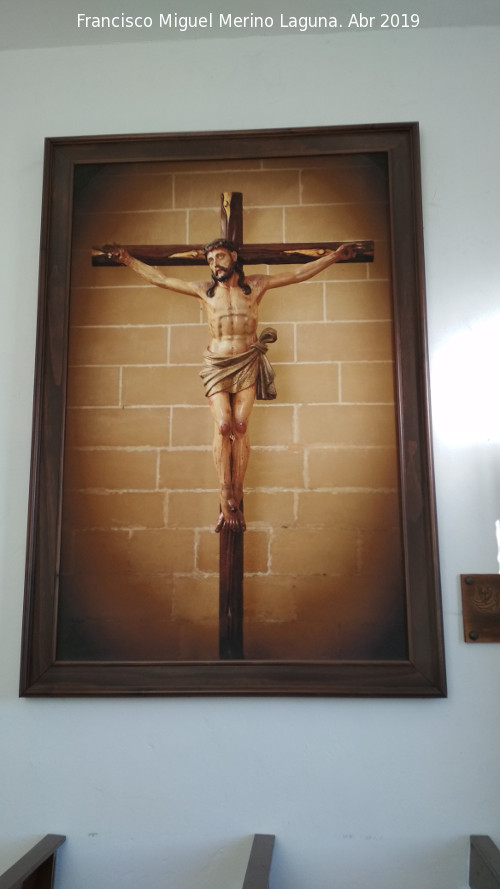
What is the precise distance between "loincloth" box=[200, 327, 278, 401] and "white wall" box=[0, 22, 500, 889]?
448 mm

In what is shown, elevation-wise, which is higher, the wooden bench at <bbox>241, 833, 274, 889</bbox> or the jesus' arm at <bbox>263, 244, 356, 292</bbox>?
the jesus' arm at <bbox>263, 244, 356, 292</bbox>

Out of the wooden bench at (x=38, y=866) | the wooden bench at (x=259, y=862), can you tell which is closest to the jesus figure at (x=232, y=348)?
the wooden bench at (x=259, y=862)

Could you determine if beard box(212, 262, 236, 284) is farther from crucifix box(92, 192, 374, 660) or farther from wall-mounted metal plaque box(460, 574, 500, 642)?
wall-mounted metal plaque box(460, 574, 500, 642)

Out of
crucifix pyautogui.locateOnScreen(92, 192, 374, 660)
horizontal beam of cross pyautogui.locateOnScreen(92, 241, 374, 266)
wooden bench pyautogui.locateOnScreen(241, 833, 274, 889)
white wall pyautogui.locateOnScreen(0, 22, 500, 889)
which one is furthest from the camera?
horizontal beam of cross pyautogui.locateOnScreen(92, 241, 374, 266)

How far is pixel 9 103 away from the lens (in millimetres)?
1995

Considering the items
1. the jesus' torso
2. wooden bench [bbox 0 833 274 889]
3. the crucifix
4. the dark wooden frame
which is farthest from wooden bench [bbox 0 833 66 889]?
the jesus' torso

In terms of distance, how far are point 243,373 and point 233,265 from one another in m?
0.30

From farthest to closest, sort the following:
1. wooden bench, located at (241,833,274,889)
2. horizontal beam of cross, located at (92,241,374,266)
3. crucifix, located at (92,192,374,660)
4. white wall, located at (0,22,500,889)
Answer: horizontal beam of cross, located at (92,241,374,266) < crucifix, located at (92,192,374,660) < white wall, located at (0,22,500,889) < wooden bench, located at (241,833,274,889)

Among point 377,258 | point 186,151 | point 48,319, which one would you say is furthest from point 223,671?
point 186,151

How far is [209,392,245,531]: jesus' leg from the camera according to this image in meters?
1.76

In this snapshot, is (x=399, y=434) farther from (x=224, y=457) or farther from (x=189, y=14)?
(x=189, y=14)

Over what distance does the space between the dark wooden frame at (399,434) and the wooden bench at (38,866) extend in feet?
1.12

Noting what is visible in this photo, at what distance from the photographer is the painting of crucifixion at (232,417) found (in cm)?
172

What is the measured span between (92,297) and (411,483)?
100 centimetres
